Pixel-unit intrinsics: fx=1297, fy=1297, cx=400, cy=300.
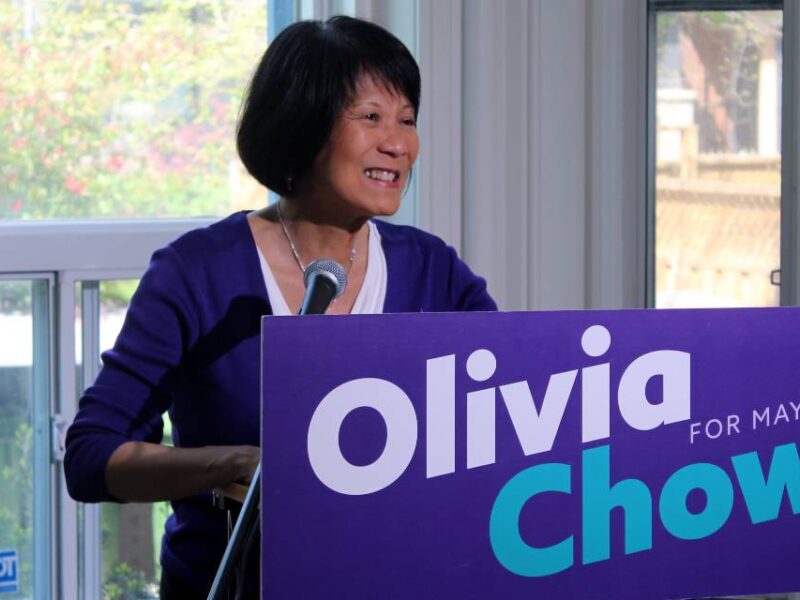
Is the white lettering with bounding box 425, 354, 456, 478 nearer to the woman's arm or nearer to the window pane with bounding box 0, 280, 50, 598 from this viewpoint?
the woman's arm

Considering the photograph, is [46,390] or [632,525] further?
[46,390]

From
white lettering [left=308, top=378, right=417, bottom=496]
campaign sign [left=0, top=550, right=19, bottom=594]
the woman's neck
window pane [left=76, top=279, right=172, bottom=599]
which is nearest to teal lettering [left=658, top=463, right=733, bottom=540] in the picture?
white lettering [left=308, top=378, right=417, bottom=496]

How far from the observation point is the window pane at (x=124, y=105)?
2.14 metres

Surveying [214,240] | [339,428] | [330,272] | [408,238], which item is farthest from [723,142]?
[339,428]

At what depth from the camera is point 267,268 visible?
146cm

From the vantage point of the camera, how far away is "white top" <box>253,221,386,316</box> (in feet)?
4.70

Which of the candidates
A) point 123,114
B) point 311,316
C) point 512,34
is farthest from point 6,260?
point 311,316

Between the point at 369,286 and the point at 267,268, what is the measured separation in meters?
0.12

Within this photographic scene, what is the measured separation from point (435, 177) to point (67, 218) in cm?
63

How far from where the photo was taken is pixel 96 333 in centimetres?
218

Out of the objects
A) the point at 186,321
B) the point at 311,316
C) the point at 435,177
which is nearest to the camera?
the point at 311,316

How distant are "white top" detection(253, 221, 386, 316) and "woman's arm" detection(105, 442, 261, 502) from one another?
Result: 0.73ft

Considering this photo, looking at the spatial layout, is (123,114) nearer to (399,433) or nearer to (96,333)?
(96,333)

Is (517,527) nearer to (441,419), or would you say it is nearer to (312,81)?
(441,419)
